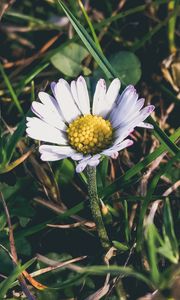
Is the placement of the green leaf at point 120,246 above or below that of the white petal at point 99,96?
below

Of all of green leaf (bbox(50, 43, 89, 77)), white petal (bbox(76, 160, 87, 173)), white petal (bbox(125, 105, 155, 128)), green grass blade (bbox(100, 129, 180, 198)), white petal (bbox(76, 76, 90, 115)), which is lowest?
green grass blade (bbox(100, 129, 180, 198))

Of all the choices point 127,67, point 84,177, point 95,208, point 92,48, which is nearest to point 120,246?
point 95,208

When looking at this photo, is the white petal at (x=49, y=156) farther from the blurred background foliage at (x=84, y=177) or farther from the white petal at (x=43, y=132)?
the blurred background foliage at (x=84, y=177)

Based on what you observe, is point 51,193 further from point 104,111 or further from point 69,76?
point 69,76

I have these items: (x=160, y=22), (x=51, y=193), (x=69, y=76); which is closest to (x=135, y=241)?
(x=51, y=193)

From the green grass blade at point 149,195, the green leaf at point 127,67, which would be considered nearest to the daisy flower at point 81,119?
the green grass blade at point 149,195

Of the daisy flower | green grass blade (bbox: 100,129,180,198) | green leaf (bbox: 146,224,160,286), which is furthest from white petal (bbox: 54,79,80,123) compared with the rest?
green leaf (bbox: 146,224,160,286)

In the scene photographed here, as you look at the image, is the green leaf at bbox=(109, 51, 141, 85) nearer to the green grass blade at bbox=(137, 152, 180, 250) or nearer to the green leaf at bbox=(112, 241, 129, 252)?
the green grass blade at bbox=(137, 152, 180, 250)
